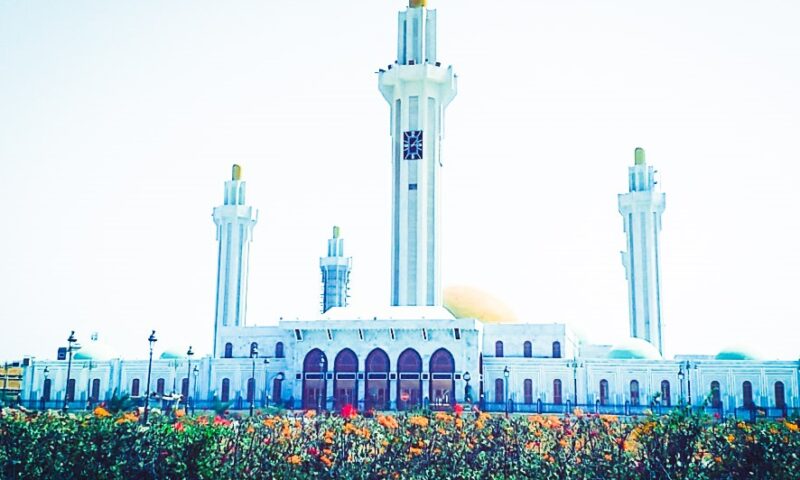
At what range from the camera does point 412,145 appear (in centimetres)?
5547

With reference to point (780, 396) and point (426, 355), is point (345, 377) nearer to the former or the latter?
point (426, 355)

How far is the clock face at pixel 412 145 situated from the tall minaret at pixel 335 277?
2719 centimetres

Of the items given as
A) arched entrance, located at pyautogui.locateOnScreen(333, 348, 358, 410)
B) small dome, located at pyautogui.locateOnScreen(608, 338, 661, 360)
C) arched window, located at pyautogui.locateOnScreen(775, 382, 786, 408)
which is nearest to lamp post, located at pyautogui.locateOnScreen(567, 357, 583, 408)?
small dome, located at pyautogui.locateOnScreen(608, 338, 661, 360)

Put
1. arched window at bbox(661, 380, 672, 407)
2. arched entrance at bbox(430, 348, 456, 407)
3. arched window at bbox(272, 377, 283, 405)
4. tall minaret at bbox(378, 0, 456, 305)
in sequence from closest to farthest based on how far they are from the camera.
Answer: arched window at bbox(661, 380, 672, 407)
arched entrance at bbox(430, 348, 456, 407)
arched window at bbox(272, 377, 283, 405)
tall minaret at bbox(378, 0, 456, 305)

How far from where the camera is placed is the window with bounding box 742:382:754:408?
46.5 meters

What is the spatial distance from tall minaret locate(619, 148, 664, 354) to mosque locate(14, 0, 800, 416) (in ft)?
0.28

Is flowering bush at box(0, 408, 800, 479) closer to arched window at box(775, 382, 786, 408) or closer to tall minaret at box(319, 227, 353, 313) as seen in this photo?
arched window at box(775, 382, 786, 408)

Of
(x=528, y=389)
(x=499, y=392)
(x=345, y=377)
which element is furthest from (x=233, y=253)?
(x=528, y=389)

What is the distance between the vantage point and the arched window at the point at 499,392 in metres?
48.9

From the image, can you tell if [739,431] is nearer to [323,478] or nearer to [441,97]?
[323,478]

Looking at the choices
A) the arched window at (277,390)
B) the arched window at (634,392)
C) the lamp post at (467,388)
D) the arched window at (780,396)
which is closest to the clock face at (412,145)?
the lamp post at (467,388)

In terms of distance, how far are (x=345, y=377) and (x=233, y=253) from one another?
21655mm

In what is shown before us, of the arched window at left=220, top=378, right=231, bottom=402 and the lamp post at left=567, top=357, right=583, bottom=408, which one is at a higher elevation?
the lamp post at left=567, top=357, right=583, bottom=408

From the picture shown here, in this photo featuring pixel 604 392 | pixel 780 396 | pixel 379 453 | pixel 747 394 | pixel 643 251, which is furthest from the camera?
pixel 643 251
